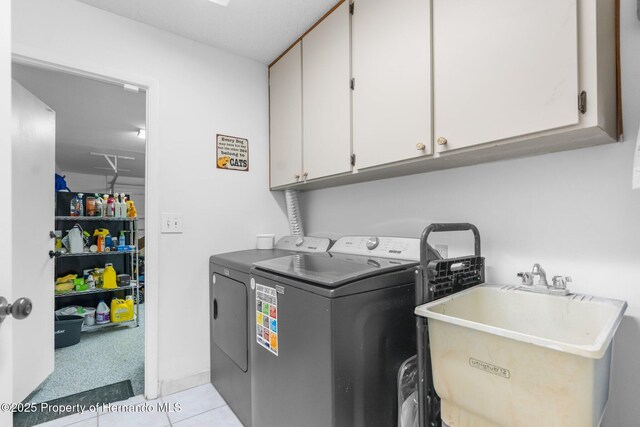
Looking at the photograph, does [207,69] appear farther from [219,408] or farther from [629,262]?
[629,262]

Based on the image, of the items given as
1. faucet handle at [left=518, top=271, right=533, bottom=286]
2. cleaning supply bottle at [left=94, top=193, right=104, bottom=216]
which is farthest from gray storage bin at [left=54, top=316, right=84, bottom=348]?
faucet handle at [left=518, top=271, right=533, bottom=286]

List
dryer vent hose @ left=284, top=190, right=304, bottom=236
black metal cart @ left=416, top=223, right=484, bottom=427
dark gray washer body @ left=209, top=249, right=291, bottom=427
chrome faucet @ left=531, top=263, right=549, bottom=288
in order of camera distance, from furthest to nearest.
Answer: dryer vent hose @ left=284, top=190, right=304, bottom=236, dark gray washer body @ left=209, top=249, right=291, bottom=427, chrome faucet @ left=531, top=263, right=549, bottom=288, black metal cart @ left=416, top=223, right=484, bottom=427

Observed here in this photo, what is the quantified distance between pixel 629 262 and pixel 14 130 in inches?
125

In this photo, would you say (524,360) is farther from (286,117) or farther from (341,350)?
(286,117)

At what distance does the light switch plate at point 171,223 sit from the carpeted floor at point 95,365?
3.68 feet

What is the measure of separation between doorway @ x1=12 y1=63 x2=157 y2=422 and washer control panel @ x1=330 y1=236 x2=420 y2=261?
4.32ft

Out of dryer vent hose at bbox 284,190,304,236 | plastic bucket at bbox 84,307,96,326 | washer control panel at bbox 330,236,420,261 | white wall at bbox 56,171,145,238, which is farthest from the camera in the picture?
white wall at bbox 56,171,145,238

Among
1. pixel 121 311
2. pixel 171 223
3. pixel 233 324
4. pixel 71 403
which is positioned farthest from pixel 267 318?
pixel 121 311

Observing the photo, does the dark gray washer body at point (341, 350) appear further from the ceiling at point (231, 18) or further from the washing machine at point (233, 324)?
the ceiling at point (231, 18)

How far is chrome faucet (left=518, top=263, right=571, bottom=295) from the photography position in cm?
111

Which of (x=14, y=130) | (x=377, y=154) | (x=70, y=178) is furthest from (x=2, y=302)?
(x=70, y=178)

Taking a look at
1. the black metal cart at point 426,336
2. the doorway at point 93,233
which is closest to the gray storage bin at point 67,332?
the doorway at point 93,233

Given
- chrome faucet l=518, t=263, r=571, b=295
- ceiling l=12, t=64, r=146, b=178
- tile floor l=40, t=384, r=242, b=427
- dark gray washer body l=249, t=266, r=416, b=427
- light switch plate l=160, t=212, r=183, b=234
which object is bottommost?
tile floor l=40, t=384, r=242, b=427

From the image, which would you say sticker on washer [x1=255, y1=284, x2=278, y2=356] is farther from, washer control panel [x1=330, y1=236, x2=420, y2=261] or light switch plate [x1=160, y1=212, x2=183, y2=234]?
light switch plate [x1=160, y1=212, x2=183, y2=234]
